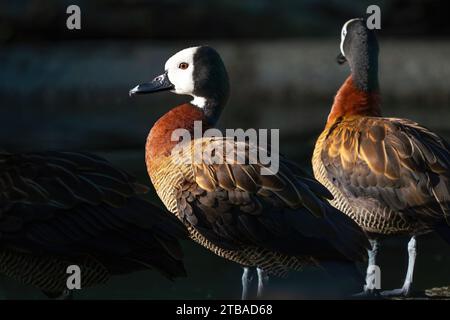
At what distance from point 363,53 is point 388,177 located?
0.79 meters

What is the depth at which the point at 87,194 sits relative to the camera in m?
4.05

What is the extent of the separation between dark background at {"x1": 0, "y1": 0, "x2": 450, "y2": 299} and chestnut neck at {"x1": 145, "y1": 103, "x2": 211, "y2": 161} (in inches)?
258

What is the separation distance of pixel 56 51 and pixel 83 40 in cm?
37

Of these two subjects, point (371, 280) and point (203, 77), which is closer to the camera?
point (371, 280)

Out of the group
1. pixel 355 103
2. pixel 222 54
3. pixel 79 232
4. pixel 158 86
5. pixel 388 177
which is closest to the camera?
pixel 79 232

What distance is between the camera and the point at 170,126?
4.58m

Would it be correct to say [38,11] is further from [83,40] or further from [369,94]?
[369,94]

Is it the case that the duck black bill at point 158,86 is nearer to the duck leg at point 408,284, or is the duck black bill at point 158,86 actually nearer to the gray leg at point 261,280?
the gray leg at point 261,280

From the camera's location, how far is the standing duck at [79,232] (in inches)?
157

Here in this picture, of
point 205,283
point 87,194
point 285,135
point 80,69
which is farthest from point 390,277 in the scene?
point 80,69

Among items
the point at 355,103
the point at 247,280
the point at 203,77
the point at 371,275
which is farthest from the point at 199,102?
the point at 371,275

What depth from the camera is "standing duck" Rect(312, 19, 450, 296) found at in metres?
4.34

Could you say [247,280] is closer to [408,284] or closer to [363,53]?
[408,284]

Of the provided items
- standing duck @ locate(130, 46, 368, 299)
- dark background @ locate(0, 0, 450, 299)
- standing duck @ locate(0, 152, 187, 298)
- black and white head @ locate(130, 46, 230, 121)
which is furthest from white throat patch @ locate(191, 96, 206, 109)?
dark background @ locate(0, 0, 450, 299)
